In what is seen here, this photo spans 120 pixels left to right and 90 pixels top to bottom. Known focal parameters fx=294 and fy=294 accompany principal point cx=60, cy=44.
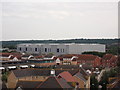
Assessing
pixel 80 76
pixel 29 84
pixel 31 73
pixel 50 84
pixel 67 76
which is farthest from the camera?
pixel 31 73

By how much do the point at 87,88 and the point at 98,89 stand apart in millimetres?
687

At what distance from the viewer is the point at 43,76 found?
1812cm

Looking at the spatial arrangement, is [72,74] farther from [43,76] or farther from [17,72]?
[17,72]

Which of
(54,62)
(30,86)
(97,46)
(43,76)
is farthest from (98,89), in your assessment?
(97,46)

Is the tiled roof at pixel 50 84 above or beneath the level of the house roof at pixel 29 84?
above

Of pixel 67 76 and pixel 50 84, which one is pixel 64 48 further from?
pixel 50 84

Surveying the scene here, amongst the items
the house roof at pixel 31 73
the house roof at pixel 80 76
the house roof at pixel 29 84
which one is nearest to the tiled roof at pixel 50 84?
the house roof at pixel 29 84

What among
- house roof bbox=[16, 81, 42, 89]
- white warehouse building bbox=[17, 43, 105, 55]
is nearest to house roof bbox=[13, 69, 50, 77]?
house roof bbox=[16, 81, 42, 89]

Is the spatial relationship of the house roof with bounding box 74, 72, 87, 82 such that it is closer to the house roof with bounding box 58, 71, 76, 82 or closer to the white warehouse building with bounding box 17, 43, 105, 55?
the house roof with bounding box 58, 71, 76, 82

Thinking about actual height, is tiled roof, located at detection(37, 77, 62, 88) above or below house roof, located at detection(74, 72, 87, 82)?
above

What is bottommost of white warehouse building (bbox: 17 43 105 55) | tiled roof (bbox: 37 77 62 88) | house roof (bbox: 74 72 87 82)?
white warehouse building (bbox: 17 43 105 55)

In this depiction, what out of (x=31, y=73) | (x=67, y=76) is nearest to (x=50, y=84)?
(x=67, y=76)

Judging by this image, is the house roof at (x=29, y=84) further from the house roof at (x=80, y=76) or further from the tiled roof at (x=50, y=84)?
the house roof at (x=80, y=76)

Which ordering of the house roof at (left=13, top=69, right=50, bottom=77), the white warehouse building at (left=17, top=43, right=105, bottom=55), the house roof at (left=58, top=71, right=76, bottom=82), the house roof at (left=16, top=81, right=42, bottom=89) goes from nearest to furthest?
the house roof at (left=16, top=81, right=42, bottom=89) < the house roof at (left=58, top=71, right=76, bottom=82) < the house roof at (left=13, top=69, right=50, bottom=77) < the white warehouse building at (left=17, top=43, right=105, bottom=55)
